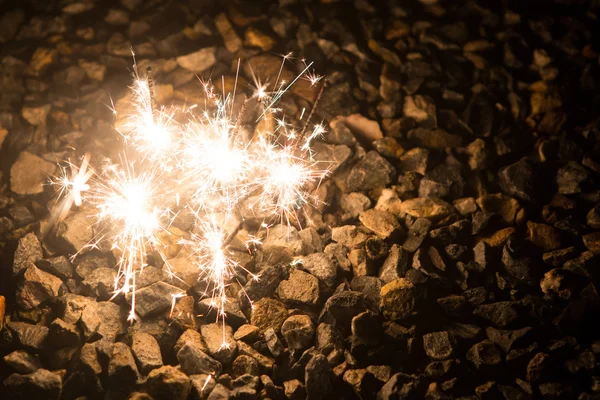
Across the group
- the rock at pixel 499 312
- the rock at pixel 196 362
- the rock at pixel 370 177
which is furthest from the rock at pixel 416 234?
the rock at pixel 196 362

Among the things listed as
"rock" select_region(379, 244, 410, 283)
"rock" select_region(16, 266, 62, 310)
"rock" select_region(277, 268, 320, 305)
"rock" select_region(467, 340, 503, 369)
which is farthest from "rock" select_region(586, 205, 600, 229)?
"rock" select_region(16, 266, 62, 310)

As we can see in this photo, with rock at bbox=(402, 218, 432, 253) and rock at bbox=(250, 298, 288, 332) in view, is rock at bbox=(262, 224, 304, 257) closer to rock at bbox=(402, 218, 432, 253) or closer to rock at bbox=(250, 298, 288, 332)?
rock at bbox=(250, 298, 288, 332)

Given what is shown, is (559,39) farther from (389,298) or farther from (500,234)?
(389,298)

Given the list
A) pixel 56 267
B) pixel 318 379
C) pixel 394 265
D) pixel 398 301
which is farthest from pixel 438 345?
pixel 56 267

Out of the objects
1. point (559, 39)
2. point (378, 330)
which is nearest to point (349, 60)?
point (559, 39)

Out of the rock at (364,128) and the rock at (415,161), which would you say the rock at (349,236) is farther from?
the rock at (364,128)

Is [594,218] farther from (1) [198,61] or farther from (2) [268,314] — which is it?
(1) [198,61]
